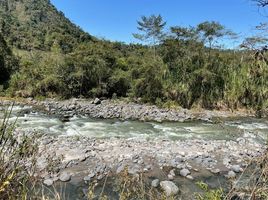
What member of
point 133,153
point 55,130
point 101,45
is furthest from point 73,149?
point 101,45

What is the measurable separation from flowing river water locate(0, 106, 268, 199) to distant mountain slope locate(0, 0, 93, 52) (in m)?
28.7

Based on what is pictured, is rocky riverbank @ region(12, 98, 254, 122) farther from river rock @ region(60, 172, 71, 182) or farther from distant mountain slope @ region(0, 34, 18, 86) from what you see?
river rock @ region(60, 172, 71, 182)

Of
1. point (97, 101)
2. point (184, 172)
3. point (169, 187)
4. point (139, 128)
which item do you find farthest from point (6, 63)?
point (169, 187)

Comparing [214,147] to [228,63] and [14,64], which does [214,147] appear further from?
[14,64]

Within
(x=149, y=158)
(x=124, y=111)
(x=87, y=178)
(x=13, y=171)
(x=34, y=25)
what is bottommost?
(x=87, y=178)

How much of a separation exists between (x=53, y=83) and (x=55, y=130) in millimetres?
9217

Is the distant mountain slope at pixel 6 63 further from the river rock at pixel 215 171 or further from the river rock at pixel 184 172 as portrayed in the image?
the river rock at pixel 215 171

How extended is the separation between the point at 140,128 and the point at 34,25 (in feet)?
177

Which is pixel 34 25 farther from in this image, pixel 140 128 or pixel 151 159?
pixel 151 159

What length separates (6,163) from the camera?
197 centimetres

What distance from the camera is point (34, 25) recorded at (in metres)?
61.5

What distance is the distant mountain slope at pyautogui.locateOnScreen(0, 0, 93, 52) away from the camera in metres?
43.2

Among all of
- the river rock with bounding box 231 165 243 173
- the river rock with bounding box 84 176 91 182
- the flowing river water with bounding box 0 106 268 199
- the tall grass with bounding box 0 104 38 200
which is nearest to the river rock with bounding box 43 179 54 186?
the river rock with bounding box 84 176 91 182

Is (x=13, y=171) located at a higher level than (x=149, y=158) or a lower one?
higher
